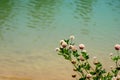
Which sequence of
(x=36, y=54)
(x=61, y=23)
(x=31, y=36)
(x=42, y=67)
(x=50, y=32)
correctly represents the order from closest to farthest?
(x=42, y=67) → (x=36, y=54) → (x=31, y=36) → (x=50, y=32) → (x=61, y=23)

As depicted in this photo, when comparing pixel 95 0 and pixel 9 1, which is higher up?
pixel 9 1

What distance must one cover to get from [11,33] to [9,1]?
13475mm

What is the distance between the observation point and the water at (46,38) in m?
9.41

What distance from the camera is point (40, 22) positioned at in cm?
1764

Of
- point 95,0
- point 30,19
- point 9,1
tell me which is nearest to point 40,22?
point 30,19

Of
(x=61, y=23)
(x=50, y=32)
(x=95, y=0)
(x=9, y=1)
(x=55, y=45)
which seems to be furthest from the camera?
(x=95, y=0)

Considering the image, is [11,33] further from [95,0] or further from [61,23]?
[95,0]

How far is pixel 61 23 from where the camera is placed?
1762 centimetres

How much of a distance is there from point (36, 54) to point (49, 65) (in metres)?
1.12

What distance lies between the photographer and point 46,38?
13516 millimetres

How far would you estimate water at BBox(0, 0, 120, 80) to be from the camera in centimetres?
941

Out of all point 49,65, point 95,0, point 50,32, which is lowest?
point 95,0

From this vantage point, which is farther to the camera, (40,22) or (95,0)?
(95,0)

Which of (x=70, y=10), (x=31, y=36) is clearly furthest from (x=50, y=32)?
(x=70, y=10)
